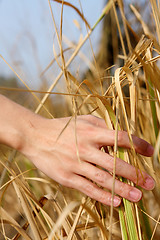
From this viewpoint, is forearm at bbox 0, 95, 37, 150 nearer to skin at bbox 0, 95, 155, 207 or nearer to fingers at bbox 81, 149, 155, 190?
skin at bbox 0, 95, 155, 207

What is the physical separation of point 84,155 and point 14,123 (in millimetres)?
142

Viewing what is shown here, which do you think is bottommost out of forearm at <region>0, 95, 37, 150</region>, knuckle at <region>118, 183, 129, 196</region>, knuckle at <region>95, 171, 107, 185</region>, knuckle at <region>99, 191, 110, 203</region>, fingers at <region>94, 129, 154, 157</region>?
knuckle at <region>99, 191, 110, 203</region>

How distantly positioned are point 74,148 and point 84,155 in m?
0.02

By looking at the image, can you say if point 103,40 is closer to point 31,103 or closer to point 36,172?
point 31,103

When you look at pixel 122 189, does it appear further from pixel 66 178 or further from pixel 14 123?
pixel 14 123

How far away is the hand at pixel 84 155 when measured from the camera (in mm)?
439

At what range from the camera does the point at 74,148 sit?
465mm

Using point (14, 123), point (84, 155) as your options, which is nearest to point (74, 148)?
point (84, 155)

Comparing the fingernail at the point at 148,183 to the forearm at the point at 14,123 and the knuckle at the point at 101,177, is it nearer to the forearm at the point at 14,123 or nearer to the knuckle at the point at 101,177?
the knuckle at the point at 101,177

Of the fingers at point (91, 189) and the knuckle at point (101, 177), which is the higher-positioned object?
the knuckle at point (101, 177)

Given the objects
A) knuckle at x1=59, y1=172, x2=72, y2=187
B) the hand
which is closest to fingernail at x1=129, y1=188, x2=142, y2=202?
the hand

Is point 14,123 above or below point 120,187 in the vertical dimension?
above

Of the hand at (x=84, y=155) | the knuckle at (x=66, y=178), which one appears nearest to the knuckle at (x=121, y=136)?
the hand at (x=84, y=155)

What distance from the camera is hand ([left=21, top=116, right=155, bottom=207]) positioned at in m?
0.44
